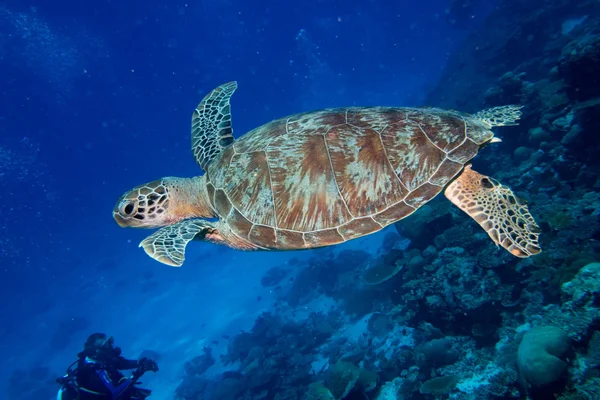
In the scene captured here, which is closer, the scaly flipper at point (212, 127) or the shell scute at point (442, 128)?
the shell scute at point (442, 128)

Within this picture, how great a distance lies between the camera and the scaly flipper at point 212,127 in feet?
16.1

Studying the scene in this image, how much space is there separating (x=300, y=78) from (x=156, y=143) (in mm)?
27770

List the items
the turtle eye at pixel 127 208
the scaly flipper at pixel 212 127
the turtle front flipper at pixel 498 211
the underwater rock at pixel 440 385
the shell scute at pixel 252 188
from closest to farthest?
the turtle front flipper at pixel 498 211 < the shell scute at pixel 252 188 < the turtle eye at pixel 127 208 < the underwater rock at pixel 440 385 < the scaly flipper at pixel 212 127

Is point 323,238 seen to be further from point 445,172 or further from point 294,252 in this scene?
point 294,252

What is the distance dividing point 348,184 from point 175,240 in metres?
2.24

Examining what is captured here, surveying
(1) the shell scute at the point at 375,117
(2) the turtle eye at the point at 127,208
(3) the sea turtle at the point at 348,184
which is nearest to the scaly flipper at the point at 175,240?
(3) the sea turtle at the point at 348,184

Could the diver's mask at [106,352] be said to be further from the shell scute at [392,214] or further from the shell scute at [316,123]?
the shell scute at [392,214]

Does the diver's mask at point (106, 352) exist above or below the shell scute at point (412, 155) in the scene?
above

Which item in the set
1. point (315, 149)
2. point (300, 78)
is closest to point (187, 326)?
point (315, 149)

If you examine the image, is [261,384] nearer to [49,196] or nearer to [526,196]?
[526,196]

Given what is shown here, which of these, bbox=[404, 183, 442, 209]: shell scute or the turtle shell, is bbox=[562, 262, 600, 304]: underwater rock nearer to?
the turtle shell

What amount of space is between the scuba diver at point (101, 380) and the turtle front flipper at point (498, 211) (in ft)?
24.7

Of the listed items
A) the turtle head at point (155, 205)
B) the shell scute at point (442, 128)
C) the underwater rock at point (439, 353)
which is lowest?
the underwater rock at point (439, 353)

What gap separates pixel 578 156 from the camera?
6.11 m
